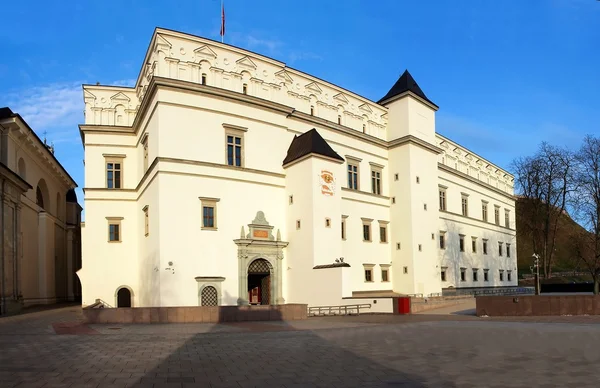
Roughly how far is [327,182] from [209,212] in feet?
26.0

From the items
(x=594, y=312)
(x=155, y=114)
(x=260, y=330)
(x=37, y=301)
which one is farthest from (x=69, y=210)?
(x=594, y=312)

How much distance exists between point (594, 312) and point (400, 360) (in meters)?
17.7

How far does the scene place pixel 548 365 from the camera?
11.5 meters

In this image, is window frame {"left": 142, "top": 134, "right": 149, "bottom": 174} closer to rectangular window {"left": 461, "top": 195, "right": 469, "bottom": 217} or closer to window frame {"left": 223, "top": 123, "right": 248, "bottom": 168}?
window frame {"left": 223, "top": 123, "right": 248, "bottom": 168}

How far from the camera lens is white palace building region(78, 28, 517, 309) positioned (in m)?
30.4

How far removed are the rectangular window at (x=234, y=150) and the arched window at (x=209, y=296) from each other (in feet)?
25.8

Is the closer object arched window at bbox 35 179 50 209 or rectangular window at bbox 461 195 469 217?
arched window at bbox 35 179 50 209

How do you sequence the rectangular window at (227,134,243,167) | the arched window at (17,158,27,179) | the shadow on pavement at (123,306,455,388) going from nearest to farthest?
the shadow on pavement at (123,306,455,388), the rectangular window at (227,134,243,167), the arched window at (17,158,27,179)

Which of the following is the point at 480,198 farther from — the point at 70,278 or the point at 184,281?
the point at 70,278

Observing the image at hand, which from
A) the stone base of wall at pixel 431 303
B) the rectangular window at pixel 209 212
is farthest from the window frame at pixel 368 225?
the rectangular window at pixel 209 212

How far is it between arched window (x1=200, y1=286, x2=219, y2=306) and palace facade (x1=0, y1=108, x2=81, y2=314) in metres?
11.9

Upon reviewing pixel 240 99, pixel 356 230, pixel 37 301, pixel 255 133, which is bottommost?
pixel 37 301

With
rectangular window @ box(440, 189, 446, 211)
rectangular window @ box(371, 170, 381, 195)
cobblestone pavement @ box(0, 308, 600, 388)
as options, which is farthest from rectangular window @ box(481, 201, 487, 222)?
cobblestone pavement @ box(0, 308, 600, 388)

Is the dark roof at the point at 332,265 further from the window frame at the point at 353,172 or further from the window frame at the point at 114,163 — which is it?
the window frame at the point at 114,163
